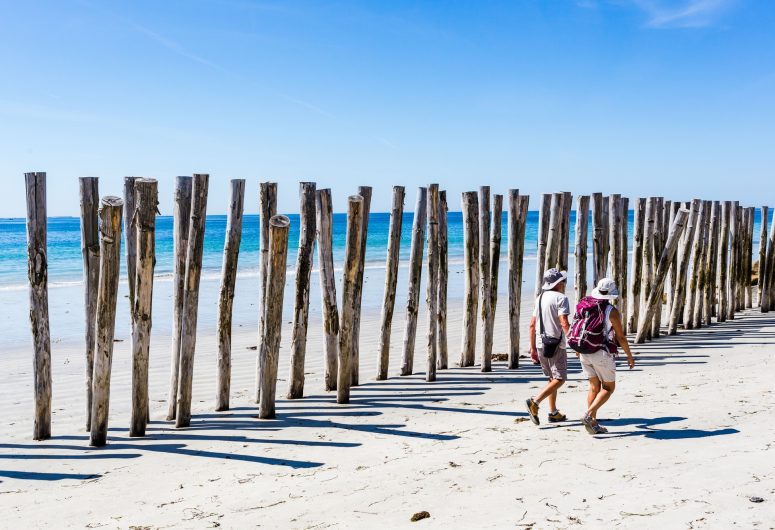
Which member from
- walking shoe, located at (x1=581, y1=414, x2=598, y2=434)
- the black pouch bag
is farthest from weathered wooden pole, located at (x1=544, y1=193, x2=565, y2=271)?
walking shoe, located at (x1=581, y1=414, x2=598, y2=434)

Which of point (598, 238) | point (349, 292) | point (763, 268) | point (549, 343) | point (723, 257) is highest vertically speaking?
point (598, 238)

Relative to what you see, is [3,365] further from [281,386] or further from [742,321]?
[742,321]

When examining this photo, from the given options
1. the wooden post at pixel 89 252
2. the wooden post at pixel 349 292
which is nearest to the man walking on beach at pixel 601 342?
the wooden post at pixel 349 292

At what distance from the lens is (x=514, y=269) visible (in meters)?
8.20

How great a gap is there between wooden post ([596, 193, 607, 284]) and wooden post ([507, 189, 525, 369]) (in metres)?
1.47

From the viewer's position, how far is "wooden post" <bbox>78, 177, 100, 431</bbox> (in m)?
5.92

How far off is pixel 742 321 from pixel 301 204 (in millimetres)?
8353

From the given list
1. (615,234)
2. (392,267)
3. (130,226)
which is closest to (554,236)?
(615,234)

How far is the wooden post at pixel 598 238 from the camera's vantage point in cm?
920

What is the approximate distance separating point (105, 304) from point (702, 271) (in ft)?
29.7

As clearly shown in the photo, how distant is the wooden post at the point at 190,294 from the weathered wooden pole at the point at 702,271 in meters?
7.92

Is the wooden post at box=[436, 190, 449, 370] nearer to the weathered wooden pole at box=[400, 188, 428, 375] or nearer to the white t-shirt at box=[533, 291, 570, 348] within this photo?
the weathered wooden pole at box=[400, 188, 428, 375]

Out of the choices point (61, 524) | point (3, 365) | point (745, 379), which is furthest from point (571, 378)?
point (3, 365)

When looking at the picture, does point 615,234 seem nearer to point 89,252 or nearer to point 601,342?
point 601,342
